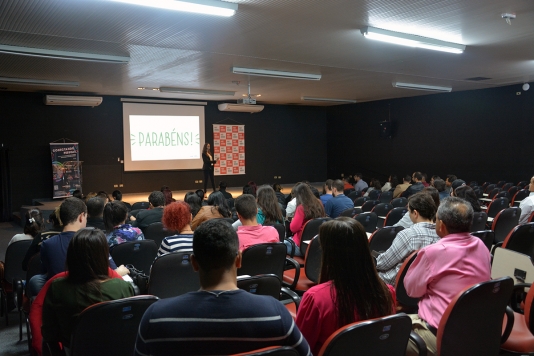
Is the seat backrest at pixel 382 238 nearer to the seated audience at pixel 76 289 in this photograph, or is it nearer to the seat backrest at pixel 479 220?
the seat backrest at pixel 479 220

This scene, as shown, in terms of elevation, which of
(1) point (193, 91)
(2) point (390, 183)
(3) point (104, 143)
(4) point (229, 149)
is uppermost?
(1) point (193, 91)

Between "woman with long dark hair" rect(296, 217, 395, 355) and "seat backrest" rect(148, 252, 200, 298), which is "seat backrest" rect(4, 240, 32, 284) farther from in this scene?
"woman with long dark hair" rect(296, 217, 395, 355)

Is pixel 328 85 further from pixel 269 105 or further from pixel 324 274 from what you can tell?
pixel 324 274

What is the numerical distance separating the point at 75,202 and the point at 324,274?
2055 millimetres

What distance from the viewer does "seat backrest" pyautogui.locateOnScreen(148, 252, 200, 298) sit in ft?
9.52

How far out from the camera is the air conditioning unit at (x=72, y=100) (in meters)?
10.9

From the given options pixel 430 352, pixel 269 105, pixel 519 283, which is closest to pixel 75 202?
pixel 430 352

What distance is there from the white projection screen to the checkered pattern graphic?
641mm

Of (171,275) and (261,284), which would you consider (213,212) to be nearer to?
(171,275)

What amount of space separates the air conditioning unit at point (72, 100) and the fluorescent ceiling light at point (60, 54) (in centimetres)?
479

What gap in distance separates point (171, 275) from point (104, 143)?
1045 cm

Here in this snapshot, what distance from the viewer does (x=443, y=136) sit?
1312 centimetres

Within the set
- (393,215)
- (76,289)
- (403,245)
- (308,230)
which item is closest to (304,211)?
(308,230)

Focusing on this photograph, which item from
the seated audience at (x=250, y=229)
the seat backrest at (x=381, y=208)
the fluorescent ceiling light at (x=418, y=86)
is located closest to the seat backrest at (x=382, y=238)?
the seated audience at (x=250, y=229)
